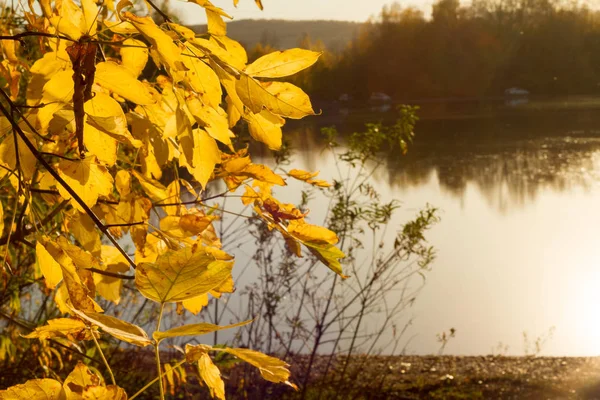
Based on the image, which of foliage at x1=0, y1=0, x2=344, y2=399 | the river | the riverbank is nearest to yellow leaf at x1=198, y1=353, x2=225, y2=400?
foliage at x1=0, y1=0, x2=344, y2=399

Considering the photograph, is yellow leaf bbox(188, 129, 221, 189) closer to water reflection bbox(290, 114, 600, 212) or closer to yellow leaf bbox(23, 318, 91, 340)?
yellow leaf bbox(23, 318, 91, 340)

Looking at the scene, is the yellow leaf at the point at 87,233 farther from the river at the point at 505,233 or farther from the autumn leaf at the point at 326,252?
the river at the point at 505,233

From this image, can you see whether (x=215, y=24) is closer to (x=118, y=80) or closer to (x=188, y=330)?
(x=118, y=80)

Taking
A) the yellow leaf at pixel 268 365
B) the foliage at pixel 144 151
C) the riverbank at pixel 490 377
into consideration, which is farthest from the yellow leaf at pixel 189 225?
the riverbank at pixel 490 377

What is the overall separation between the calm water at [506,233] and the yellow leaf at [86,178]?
8.98 feet

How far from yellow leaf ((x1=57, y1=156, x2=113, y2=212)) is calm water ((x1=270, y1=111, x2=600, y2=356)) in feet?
8.98

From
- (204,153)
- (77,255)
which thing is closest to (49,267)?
(77,255)

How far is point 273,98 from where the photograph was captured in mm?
493

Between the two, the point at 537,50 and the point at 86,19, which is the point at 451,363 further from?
the point at 537,50

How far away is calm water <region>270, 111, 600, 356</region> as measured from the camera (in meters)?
6.15

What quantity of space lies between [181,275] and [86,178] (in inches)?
9.3

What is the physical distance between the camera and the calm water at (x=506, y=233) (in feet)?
20.2

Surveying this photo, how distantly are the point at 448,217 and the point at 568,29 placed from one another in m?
20.8

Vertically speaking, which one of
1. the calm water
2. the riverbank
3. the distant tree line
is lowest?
the riverbank
